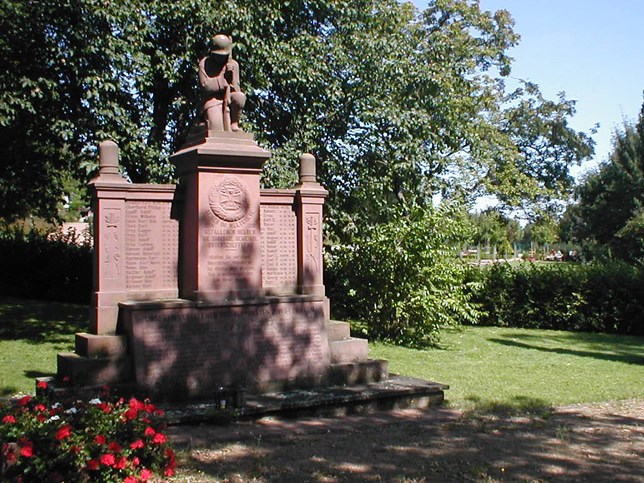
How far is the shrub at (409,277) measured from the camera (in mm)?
14867

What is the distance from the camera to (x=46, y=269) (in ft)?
79.6

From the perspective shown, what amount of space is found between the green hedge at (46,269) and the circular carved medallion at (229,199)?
15.3m

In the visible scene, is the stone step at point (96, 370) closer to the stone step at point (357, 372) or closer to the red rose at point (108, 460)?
the stone step at point (357, 372)

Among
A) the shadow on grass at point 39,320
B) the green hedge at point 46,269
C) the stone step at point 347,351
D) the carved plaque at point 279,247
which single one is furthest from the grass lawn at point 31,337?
the stone step at point 347,351

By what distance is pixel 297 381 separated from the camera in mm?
9320

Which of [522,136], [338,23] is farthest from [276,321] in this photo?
[522,136]

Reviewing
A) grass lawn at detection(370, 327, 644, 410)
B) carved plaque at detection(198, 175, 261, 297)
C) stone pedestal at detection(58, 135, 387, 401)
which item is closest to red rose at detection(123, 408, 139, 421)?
stone pedestal at detection(58, 135, 387, 401)

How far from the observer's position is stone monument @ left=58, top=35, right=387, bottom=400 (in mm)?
8508

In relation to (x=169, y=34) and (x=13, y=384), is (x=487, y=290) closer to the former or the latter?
(x=169, y=34)

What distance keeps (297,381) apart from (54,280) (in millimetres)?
17148

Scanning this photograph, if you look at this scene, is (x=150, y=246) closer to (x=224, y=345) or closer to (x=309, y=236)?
(x=224, y=345)

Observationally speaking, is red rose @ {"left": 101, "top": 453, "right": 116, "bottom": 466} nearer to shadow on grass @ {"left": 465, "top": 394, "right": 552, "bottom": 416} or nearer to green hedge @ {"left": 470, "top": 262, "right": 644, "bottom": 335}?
shadow on grass @ {"left": 465, "top": 394, "right": 552, "bottom": 416}

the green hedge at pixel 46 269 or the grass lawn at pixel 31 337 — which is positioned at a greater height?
the green hedge at pixel 46 269

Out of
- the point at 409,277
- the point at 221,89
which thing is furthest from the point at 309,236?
the point at 409,277
